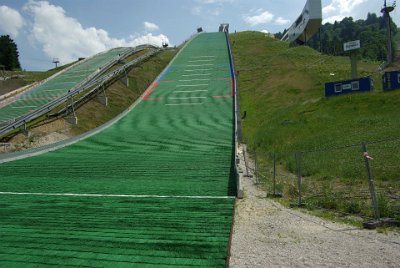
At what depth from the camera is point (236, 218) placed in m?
8.41

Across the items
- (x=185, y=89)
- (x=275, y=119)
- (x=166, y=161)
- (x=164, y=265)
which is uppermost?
(x=185, y=89)

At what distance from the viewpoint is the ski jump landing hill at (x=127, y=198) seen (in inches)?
248

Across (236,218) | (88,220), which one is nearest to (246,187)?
(236,218)

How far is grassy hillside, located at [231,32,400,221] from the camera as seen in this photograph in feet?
40.7

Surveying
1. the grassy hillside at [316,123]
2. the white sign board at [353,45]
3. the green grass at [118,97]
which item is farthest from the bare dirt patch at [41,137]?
the white sign board at [353,45]

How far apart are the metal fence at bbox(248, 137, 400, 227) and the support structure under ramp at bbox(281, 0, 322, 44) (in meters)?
53.9

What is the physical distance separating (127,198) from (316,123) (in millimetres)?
14348

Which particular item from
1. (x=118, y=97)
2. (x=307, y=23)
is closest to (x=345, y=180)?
(x=118, y=97)

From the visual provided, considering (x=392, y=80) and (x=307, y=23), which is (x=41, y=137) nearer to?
(x=392, y=80)

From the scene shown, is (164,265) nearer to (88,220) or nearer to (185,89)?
(88,220)

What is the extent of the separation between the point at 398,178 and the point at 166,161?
25.0 feet

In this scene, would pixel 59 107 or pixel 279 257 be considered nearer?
pixel 279 257

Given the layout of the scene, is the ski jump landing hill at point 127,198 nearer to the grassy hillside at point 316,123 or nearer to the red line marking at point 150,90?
the grassy hillside at point 316,123

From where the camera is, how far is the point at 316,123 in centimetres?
2181
